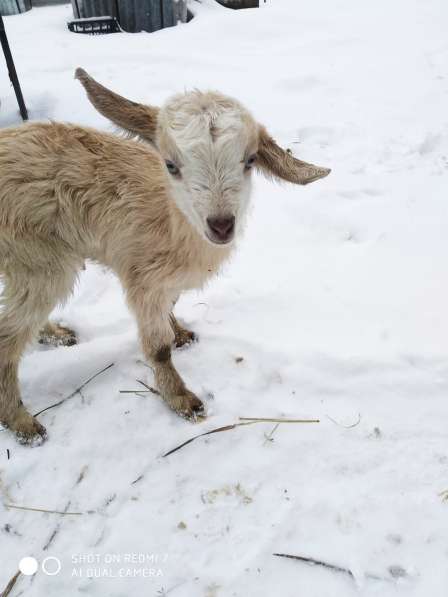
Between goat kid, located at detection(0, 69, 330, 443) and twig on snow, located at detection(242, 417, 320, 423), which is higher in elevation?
goat kid, located at detection(0, 69, 330, 443)

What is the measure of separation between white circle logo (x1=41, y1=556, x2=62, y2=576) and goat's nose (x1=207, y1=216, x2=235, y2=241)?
1458mm

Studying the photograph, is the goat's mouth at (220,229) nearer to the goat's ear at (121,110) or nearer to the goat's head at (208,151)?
the goat's head at (208,151)

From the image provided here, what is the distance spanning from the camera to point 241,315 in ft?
9.29

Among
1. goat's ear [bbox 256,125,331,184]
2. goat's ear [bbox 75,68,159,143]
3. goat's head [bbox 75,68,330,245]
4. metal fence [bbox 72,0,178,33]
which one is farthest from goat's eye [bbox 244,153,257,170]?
metal fence [bbox 72,0,178,33]

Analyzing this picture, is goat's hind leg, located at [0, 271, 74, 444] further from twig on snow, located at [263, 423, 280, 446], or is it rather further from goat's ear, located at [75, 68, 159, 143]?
twig on snow, located at [263, 423, 280, 446]

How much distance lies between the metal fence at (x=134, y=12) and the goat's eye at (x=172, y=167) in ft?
17.3

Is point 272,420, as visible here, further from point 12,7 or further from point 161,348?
point 12,7

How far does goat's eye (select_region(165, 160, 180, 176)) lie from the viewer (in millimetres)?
1914

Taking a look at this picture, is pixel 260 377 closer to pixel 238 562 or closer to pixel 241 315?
pixel 241 315

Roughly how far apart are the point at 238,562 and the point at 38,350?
1.73 m

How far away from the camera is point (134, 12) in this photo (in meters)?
6.07

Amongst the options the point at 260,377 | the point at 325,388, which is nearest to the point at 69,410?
the point at 260,377

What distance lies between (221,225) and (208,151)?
301mm

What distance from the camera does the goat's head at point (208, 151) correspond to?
172cm
